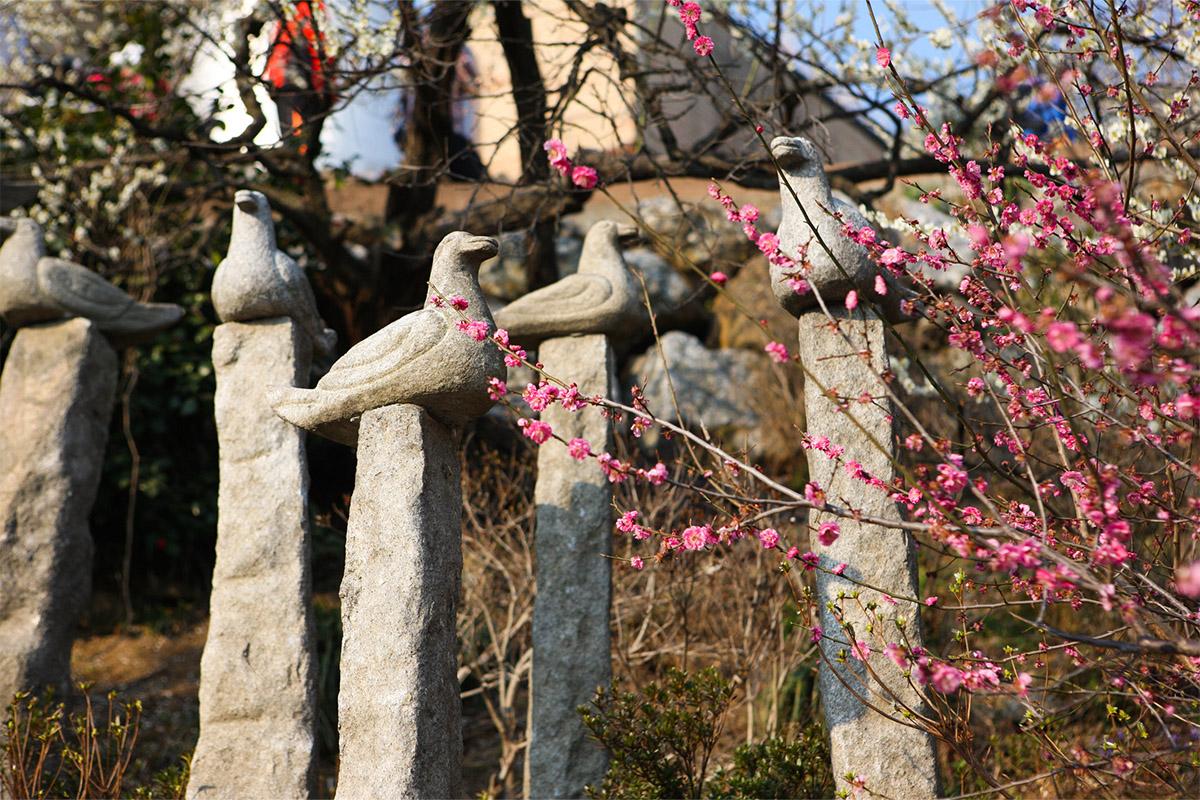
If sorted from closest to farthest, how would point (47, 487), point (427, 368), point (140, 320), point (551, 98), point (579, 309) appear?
point (427, 368), point (579, 309), point (47, 487), point (140, 320), point (551, 98)

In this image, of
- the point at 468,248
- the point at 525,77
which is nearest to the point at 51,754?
the point at 468,248

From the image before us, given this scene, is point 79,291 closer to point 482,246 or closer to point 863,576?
point 482,246

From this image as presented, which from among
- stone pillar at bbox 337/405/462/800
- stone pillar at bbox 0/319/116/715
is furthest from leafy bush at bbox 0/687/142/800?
stone pillar at bbox 337/405/462/800

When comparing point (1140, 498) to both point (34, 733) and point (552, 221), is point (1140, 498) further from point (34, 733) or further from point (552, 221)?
point (552, 221)

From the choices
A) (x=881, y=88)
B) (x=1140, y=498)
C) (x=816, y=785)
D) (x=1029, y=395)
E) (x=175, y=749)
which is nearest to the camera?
(x=1140, y=498)

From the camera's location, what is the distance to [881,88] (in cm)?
591

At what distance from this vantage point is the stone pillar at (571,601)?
4.88 m

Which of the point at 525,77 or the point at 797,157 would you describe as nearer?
the point at 797,157

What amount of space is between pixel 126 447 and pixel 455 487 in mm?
6128

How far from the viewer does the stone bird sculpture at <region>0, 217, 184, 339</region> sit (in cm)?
565

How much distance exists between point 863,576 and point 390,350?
1.71 m

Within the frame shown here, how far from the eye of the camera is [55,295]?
5652mm

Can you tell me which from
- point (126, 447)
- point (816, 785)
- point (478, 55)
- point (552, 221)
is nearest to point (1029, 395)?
point (816, 785)

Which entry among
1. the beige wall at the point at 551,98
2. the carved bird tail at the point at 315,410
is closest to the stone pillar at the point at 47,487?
the carved bird tail at the point at 315,410
